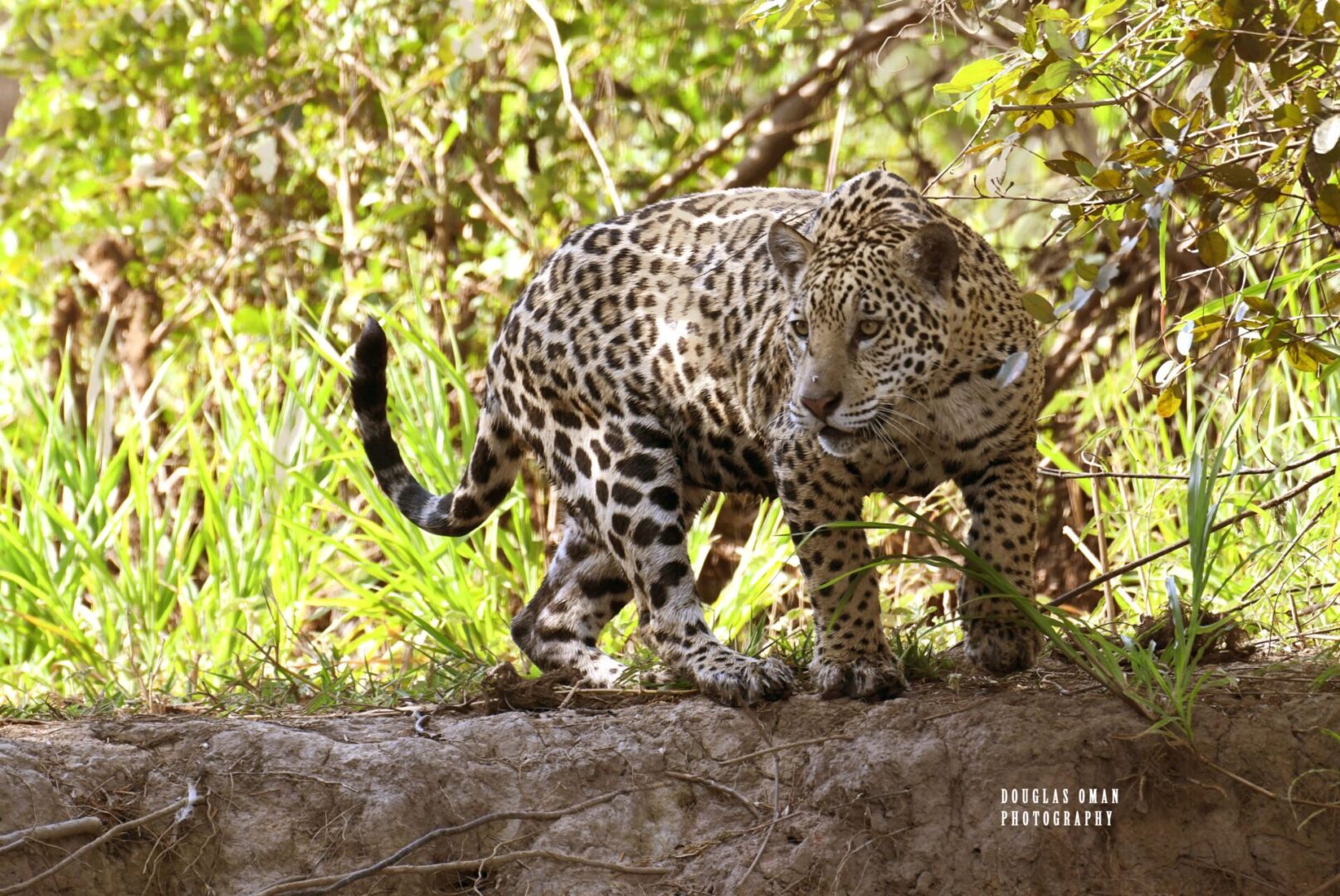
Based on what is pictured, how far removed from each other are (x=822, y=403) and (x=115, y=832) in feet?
6.33

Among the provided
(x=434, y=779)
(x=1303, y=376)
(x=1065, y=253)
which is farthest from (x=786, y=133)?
(x=434, y=779)

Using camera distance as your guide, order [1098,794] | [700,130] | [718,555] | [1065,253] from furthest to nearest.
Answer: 1. [700,130]
2. [718,555]
3. [1065,253]
4. [1098,794]

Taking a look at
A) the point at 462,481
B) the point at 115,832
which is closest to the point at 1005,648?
the point at 462,481

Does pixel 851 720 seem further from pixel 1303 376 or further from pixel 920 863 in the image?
pixel 1303 376

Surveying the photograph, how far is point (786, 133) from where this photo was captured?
7.31 m

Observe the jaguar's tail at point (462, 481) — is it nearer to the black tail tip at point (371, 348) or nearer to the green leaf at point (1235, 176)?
the black tail tip at point (371, 348)

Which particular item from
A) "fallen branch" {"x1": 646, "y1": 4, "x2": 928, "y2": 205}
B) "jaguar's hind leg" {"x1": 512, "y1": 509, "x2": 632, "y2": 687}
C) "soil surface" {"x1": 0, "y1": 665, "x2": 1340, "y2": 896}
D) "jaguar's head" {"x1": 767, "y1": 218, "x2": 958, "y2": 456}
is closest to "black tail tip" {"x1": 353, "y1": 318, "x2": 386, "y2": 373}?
"jaguar's hind leg" {"x1": 512, "y1": 509, "x2": 632, "y2": 687}

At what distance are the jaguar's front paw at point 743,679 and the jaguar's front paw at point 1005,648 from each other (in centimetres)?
51

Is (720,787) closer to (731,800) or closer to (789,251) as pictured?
(731,800)

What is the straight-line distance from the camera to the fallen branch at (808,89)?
6828 millimetres

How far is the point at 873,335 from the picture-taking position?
3.71 metres

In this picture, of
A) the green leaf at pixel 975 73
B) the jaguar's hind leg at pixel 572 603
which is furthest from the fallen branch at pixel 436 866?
the green leaf at pixel 975 73

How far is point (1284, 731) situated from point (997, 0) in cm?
175

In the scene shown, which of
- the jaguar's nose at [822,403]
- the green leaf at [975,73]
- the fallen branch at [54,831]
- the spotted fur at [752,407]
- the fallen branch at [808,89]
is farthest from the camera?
the fallen branch at [808,89]
